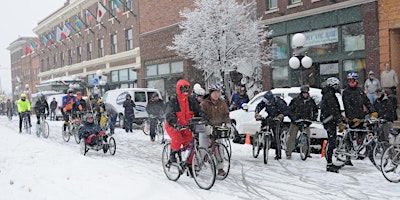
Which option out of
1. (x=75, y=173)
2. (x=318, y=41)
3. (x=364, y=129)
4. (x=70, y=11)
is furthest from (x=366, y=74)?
(x=70, y=11)

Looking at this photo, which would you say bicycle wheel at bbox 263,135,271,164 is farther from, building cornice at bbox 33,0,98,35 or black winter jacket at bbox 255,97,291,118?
building cornice at bbox 33,0,98,35

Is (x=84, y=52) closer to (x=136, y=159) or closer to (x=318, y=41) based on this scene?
(x=318, y=41)

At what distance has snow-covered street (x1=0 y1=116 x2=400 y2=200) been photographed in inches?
286

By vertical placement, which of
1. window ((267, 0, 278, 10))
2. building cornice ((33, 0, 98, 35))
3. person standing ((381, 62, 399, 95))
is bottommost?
person standing ((381, 62, 399, 95))

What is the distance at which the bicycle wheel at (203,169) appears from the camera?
7566 millimetres

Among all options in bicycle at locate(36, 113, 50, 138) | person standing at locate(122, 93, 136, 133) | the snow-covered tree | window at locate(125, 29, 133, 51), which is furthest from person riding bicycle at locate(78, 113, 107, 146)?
window at locate(125, 29, 133, 51)

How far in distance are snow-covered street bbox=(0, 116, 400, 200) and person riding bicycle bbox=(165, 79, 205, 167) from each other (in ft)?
2.44

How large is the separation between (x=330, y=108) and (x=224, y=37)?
14.7 meters

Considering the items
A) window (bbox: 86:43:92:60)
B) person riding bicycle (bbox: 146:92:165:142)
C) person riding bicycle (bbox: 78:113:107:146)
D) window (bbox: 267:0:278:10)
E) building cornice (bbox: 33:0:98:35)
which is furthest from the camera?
window (bbox: 86:43:92:60)

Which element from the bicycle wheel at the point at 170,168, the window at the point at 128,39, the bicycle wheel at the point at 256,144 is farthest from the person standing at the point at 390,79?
the window at the point at 128,39

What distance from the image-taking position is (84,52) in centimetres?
4828

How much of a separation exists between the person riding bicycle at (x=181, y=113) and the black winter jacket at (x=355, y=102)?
309 cm

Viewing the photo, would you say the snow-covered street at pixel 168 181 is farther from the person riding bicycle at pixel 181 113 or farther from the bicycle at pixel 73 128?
the bicycle at pixel 73 128

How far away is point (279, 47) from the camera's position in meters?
23.9
